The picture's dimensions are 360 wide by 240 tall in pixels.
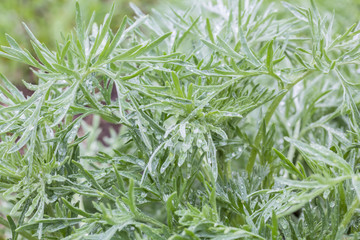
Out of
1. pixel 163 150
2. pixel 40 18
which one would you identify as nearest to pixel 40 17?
pixel 40 18

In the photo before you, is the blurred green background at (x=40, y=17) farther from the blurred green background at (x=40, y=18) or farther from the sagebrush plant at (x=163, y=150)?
the sagebrush plant at (x=163, y=150)

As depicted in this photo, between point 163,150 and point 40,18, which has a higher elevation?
point 40,18

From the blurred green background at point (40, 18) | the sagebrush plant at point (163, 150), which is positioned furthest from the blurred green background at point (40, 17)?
the sagebrush plant at point (163, 150)

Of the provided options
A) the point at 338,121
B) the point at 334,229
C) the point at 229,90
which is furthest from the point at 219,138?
the point at 338,121

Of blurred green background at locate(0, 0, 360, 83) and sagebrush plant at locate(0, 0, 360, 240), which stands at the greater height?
blurred green background at locate(0, 0, 360, 83)

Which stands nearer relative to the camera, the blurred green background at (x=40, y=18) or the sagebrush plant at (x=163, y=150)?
the sagebrush plant at (x=163, y=150)

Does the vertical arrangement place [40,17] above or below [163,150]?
above

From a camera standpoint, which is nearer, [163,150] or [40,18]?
[163,150]

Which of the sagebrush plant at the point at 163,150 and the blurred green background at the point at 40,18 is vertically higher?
the blurred green background at the point at 40,18

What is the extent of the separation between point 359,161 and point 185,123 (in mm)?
235

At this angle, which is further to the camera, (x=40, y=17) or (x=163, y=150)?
(x=40, y=17)

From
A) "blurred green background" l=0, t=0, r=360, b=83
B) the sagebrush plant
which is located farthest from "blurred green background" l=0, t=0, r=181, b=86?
the sagebrush plant

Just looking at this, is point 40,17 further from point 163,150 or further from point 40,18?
point 163,150

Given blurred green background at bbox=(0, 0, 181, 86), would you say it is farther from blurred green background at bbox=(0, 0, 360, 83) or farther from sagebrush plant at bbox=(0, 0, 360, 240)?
sagebrush plant at bbox=(0, 0, 360, 240)
